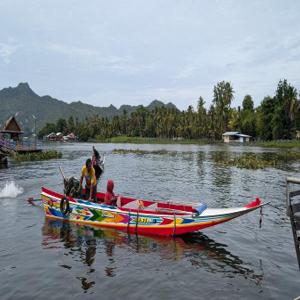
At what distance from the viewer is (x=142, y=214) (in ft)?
48.3

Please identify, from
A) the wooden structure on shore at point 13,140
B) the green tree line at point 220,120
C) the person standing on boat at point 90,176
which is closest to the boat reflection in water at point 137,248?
the person standing on boat at point 90,176

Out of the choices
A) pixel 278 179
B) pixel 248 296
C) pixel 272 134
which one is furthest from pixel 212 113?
pixel 248 296

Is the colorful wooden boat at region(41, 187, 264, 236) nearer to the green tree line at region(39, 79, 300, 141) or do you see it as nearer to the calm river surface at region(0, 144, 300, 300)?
the calm river surface at region(0, 144, 300, 300)

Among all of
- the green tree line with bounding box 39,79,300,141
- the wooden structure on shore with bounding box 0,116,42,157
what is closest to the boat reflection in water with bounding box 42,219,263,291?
the wooden structure on shore with bounding box 0,116,42,157

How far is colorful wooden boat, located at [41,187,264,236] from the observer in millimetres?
13539

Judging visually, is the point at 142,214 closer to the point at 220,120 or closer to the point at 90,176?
the point at 90,176

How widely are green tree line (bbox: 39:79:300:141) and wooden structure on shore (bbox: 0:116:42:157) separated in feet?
242

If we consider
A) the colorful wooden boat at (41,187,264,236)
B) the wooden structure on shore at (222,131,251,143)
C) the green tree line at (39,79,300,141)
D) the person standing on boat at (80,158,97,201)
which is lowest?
the colorful wooden boat at (41,187,264,236)

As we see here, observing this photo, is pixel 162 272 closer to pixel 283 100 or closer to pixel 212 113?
pixel 283 100

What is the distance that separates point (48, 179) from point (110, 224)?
19.9 metres

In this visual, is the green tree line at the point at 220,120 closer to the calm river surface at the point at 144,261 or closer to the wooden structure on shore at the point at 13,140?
the wooden structure on shore at the point at 13,140

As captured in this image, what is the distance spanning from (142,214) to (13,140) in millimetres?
61581

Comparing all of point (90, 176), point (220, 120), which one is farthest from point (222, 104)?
point (90, 176)

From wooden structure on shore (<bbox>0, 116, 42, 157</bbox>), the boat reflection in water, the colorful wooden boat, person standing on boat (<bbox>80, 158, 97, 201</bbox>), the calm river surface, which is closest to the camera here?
the calm river surface
